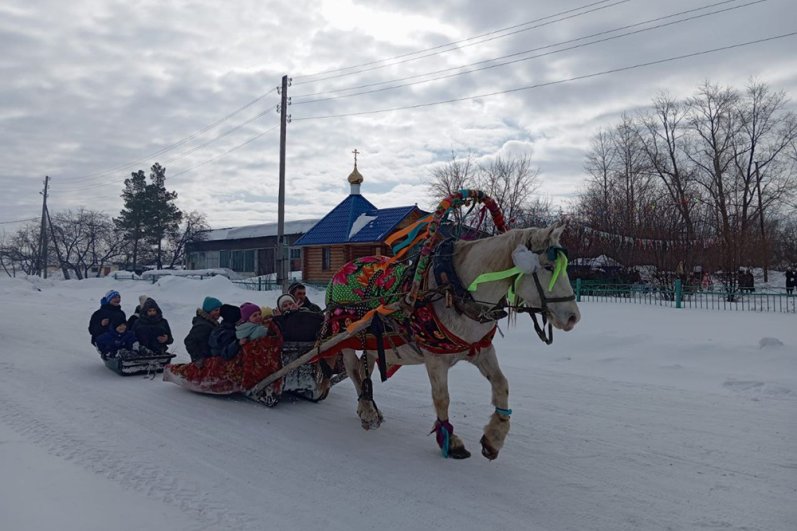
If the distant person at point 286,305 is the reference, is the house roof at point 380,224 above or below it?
above

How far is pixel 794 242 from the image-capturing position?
39094 millimetres

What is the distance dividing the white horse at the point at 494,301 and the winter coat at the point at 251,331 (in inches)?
82.2

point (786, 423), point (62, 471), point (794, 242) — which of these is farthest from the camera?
point (794, 242)

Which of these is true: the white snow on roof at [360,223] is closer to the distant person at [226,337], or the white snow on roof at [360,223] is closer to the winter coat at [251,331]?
the distant person at [226,337]

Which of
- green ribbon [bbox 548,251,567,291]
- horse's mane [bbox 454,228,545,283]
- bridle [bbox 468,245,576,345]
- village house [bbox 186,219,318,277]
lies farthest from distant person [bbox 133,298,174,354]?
village house [bbox 186,219,318,277]

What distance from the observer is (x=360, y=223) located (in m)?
24.0

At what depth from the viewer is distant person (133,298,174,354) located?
825 cm

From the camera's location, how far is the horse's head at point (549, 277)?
12.8ft

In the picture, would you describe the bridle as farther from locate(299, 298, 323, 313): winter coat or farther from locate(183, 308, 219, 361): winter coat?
locate(183, 308, 219, 361): winter coat

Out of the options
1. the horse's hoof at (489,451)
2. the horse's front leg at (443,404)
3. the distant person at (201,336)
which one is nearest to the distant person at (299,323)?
the distant person at (201,336)

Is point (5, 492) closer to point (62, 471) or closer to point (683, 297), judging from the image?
point (62, 471)

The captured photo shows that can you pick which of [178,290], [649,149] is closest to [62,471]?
[178,290]

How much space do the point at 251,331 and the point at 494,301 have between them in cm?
316

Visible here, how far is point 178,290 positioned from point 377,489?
791 inches
